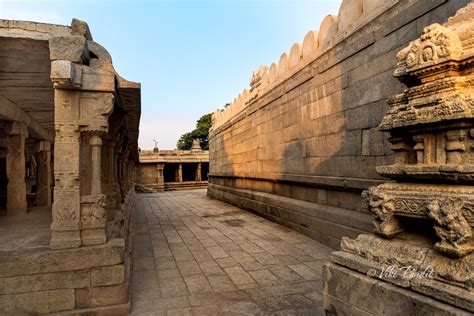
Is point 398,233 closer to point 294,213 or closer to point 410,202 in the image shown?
point 410,202

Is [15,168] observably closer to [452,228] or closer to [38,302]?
[38,302]

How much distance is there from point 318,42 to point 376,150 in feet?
9.27

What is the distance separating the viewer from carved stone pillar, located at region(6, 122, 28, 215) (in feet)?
20.2

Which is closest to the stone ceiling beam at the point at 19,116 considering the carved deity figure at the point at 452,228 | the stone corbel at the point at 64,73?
the stone corbel at the point at 64,73

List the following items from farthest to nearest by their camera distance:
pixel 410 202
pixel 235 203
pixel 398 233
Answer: pixel 235 203 → pixel 398 233 → pixel 410 202

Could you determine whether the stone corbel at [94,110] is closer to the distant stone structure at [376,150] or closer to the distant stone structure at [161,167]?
the distant stone structure at [376,150]

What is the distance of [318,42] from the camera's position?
20.5 feet

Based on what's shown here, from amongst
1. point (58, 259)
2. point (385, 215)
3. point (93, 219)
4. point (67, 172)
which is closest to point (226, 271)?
point (93, 219)

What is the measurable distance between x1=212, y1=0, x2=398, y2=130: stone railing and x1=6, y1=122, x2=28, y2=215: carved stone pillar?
589 cm

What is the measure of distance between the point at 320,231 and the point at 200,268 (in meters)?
2.44

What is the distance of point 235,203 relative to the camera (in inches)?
446

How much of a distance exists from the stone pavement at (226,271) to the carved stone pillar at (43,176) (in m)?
2.71

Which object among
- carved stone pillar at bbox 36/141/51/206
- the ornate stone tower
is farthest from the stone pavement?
carved stone pillar at bbox 36/141/51/206

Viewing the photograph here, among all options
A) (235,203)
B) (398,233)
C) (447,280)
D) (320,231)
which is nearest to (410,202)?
(398,233)
